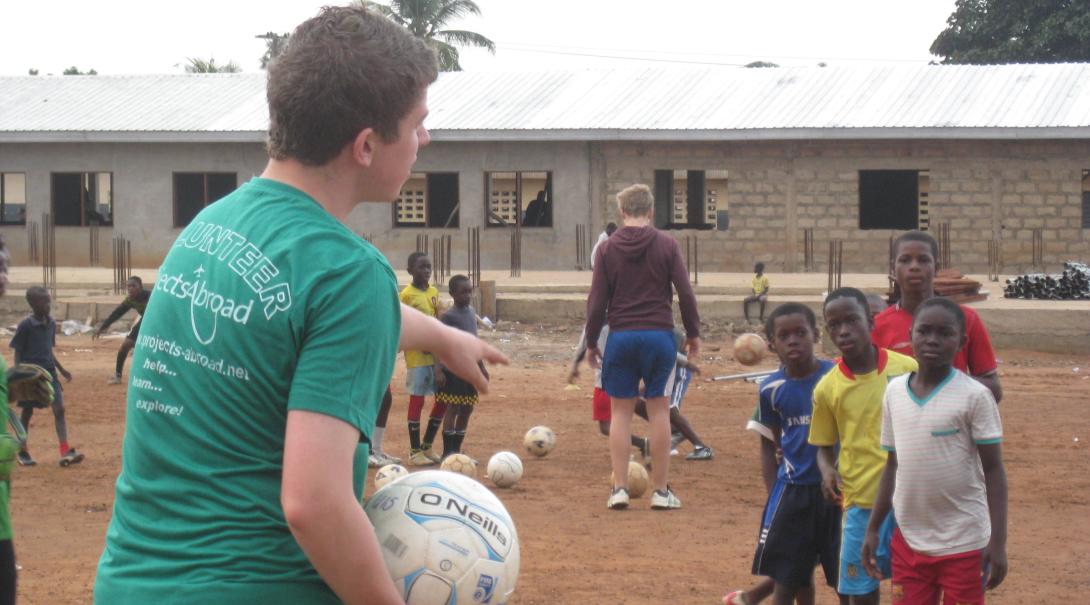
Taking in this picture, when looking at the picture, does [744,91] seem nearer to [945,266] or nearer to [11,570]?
[945,266]

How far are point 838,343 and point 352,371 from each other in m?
3.57

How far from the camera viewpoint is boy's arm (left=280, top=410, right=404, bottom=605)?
2.01 meters

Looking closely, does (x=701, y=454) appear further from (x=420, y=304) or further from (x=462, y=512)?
(x=462, y=512)

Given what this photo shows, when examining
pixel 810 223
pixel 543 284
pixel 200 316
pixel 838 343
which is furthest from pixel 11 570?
pixel 810 223

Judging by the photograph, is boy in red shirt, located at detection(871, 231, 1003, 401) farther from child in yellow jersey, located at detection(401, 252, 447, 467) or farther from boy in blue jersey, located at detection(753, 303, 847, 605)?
child in yellow jersey, located at detection(401, 252, 447, 467)

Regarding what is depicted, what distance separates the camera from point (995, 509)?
4621 millimetres

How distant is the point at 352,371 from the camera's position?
2.08m

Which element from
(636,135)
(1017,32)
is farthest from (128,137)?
(1017,32)

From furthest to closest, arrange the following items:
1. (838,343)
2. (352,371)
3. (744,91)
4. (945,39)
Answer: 1. (945,39)
2. (744,91)
3. (838,343)
4. (352,371)

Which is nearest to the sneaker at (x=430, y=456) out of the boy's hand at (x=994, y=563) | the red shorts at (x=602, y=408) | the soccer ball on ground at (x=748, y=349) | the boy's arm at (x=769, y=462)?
the red shorts at (x=602, y=408)

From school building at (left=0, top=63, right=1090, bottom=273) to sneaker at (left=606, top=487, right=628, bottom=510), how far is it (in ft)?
61.0

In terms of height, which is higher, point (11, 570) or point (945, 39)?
point (945, 39)

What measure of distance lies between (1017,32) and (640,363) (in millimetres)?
37383

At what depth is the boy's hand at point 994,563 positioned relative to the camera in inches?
182
